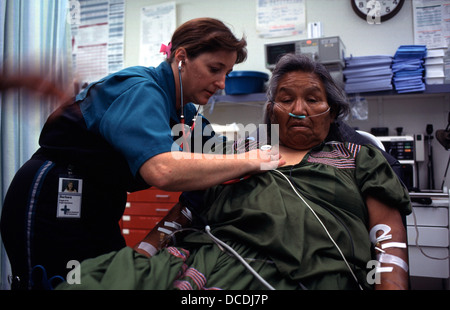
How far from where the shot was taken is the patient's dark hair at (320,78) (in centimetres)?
143

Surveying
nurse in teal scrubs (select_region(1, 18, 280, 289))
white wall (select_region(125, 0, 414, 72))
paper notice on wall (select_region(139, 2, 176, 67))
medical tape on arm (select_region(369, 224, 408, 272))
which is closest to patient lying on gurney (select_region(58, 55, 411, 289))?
medical tape on arm (select_region(369, 224, 408, 272))

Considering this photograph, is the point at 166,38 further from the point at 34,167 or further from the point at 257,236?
the point at 257,236

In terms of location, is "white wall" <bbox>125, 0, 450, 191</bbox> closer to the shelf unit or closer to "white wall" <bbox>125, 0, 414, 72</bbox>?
"white wall" <bbox>125, 0, 414, 72</bbox>

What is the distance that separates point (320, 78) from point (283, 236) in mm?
731

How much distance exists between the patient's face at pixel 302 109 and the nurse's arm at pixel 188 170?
0.39m

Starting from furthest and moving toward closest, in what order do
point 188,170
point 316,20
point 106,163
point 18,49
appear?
point 316,20, point 18,49, point 106,163, point 188,170

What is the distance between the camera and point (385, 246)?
105cm

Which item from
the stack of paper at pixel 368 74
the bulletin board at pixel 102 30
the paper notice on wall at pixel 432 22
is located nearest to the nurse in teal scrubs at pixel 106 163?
the stack of paper at pixel 368 74

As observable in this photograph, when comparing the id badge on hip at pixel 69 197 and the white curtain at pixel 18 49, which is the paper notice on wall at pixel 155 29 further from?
the id badge on hip at pixel 69 197

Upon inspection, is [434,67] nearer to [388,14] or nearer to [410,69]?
[410,69]

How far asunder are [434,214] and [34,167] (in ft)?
7.59

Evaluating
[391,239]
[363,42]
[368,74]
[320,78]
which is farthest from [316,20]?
[391,239]

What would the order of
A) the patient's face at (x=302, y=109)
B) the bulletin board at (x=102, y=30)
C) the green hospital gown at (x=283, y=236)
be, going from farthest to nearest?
1. the bulletin board at (x=102, y=30)
2. the patient's face at (x=302, y=109)
3. the green hospital gown at (x=283, y=236)

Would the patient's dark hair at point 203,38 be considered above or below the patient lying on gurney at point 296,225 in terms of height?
above
